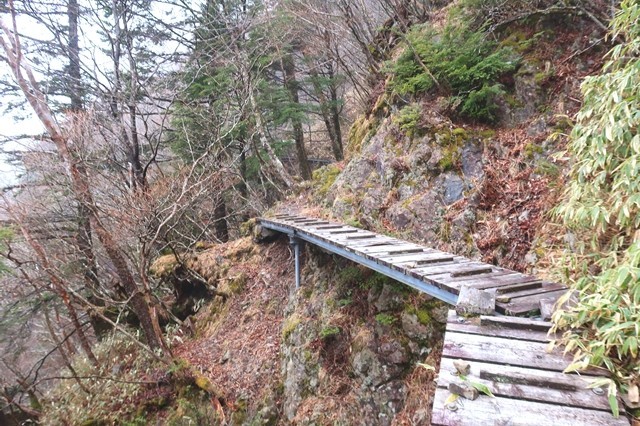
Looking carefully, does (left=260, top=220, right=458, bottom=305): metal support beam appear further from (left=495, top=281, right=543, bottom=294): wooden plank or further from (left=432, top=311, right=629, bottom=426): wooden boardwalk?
(left=432, top=311, right=629, bottom=426): wooden boardwalk

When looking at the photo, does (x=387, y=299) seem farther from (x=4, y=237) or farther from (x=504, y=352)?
(x=4, y=237)

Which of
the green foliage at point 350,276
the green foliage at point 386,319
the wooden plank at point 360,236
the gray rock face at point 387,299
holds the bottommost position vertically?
the green foliage at point 386,319

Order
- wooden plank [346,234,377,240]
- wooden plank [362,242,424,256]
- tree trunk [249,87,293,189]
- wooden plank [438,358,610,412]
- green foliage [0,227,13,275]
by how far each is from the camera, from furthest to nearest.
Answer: tree trunk [249,87,293,189], green foliage [0,227,13,275], wooden plank [346,234,377,240], wooden plank [362,242,424,256], wooden plank [438,358,610,412]

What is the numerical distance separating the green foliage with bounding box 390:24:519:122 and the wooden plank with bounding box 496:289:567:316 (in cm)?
408

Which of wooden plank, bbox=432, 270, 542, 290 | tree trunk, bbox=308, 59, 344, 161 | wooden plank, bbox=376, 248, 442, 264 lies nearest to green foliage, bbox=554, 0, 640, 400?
wooden plank, bbox=432, 270, 542, 290

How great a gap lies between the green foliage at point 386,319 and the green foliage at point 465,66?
3.96 metres

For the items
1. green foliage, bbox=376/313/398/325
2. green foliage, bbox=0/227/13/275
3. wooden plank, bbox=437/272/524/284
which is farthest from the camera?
green foliage, bbox=0/227/13/275

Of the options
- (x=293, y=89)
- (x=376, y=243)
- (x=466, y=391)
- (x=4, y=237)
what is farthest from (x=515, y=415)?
(x=293, y=89)

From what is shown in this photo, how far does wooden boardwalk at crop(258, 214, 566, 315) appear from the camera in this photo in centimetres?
274

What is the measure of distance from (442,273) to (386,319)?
1.61 m

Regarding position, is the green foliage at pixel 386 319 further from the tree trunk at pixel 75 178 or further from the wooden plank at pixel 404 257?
the tree trunk at pixel 75 178

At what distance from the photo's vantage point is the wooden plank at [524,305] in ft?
8.40

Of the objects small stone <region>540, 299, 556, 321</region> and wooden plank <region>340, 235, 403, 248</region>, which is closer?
small stone <region>540, 299, 556, 321</region>

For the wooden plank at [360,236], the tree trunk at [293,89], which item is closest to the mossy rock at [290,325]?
the wooden plank at [360,236]
